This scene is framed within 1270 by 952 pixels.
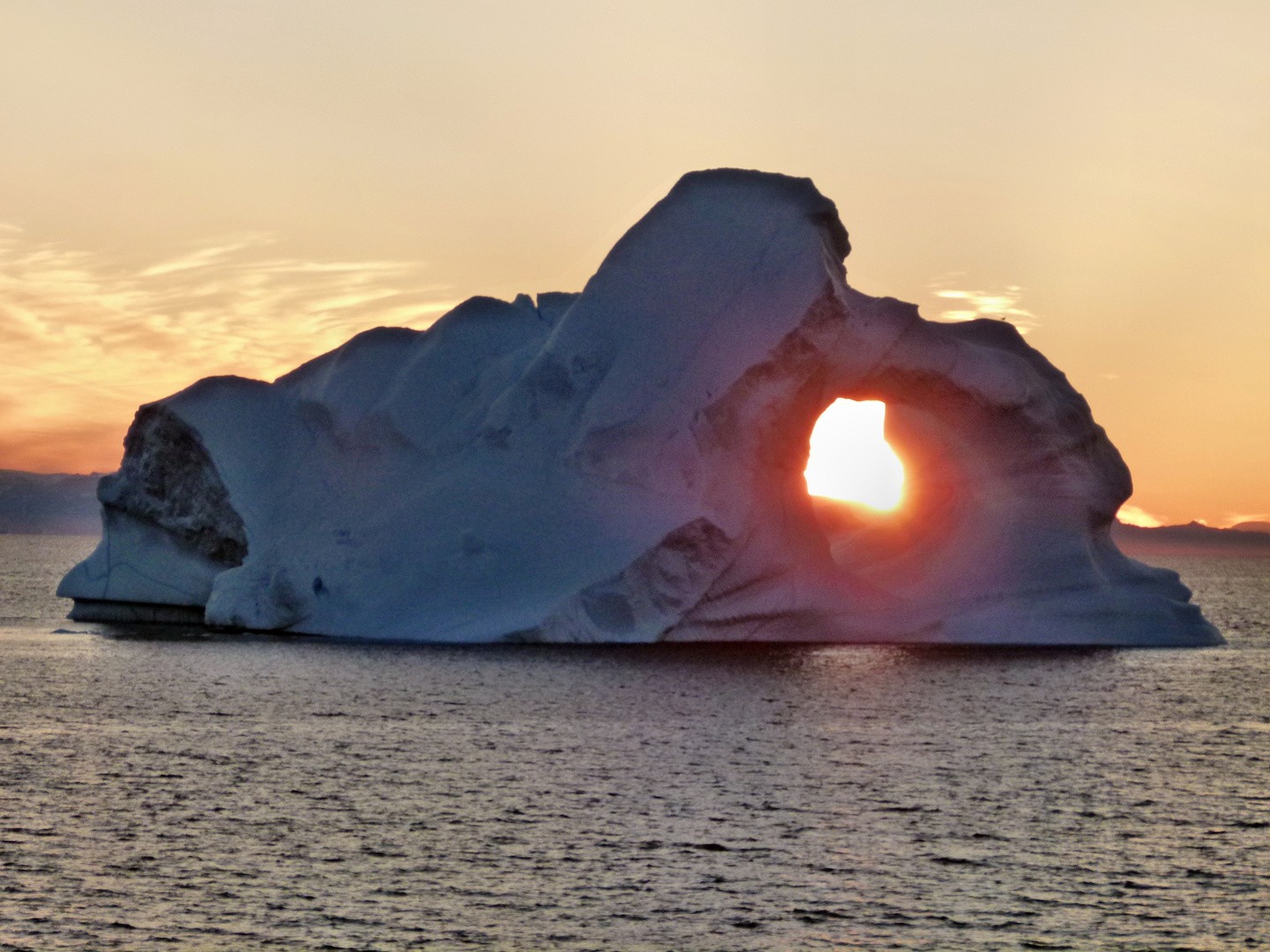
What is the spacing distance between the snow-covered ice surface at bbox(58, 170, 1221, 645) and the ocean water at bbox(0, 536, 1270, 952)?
2.08m

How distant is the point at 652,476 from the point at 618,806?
515 inches

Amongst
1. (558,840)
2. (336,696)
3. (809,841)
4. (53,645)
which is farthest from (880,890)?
(53,645)

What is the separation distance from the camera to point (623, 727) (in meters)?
18.9

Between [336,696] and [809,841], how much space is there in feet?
32.0

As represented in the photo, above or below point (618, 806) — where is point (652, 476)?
above

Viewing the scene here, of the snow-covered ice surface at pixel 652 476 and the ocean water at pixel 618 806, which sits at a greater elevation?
the snow-covered ice surface at pixel 652 476

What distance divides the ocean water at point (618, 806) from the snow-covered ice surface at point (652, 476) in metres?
2.08

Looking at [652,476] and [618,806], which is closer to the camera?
[618,806]

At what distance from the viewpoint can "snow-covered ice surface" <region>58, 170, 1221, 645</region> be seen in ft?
87.9

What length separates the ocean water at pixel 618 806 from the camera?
10906 millimetres

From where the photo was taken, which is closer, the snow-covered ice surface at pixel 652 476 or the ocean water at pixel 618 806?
the ocean water at pixel 618 806

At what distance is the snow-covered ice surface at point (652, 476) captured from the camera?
87.9ft

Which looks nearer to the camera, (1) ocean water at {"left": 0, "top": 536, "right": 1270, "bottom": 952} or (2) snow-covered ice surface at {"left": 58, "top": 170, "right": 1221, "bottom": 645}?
(1) ocean water at {"left": 0, "top": 536, "right": 1270, "bottom": 952}

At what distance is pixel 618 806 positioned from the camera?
1459 centimetres
